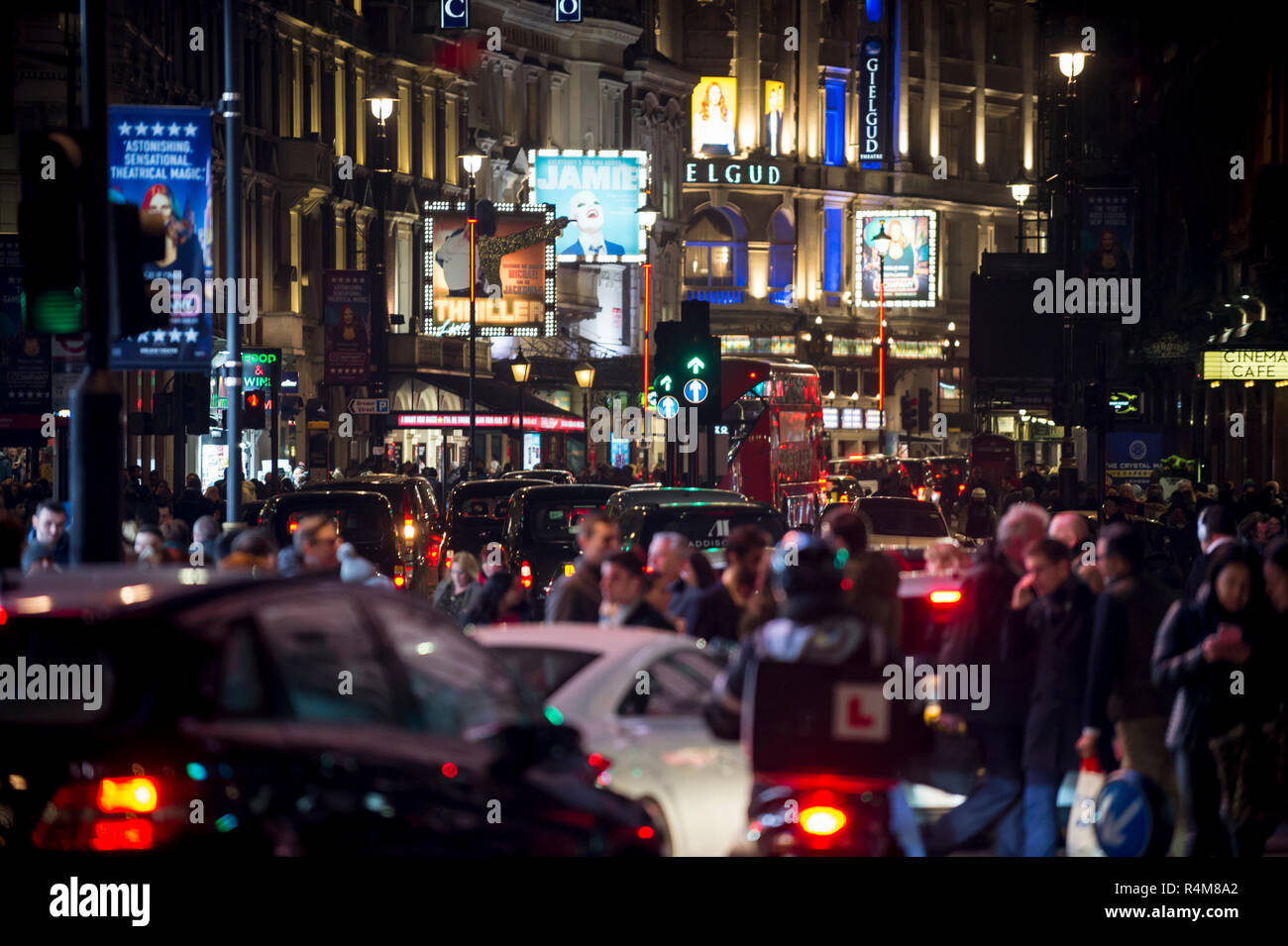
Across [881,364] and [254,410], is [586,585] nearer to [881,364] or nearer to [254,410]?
[254,410]

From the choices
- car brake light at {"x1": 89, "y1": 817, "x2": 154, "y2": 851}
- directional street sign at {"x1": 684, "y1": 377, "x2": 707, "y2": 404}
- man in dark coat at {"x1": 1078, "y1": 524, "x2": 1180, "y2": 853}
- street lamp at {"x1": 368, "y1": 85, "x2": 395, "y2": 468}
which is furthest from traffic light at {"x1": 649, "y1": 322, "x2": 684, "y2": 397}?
street lamp at {"x1": 368, "y1": 85, "x2": 395, "y2": 468}

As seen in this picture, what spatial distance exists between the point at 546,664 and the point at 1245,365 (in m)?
24.1

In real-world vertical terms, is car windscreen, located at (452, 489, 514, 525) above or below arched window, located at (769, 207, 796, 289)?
below

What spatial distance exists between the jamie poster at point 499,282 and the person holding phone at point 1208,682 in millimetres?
43819

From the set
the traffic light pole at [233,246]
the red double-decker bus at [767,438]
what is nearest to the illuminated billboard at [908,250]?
the red double-decker bus at [767,438]

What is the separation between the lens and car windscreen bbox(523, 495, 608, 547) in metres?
21.9

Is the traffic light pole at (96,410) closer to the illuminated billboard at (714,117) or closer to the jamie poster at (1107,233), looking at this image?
the jamie poster at (1107,233)

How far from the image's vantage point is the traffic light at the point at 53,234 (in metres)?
10.8

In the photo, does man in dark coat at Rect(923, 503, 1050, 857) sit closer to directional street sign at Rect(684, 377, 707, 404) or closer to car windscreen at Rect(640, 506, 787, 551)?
car windscreen at Rect(640, 506, 787, 551)

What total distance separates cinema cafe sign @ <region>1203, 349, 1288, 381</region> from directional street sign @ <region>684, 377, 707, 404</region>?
9.32m

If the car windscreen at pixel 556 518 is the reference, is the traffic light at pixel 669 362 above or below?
above

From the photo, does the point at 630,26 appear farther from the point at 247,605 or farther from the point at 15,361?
the point at 247,605

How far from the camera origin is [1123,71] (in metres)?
56.3

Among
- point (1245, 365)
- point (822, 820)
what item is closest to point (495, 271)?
point (1245, 365)
